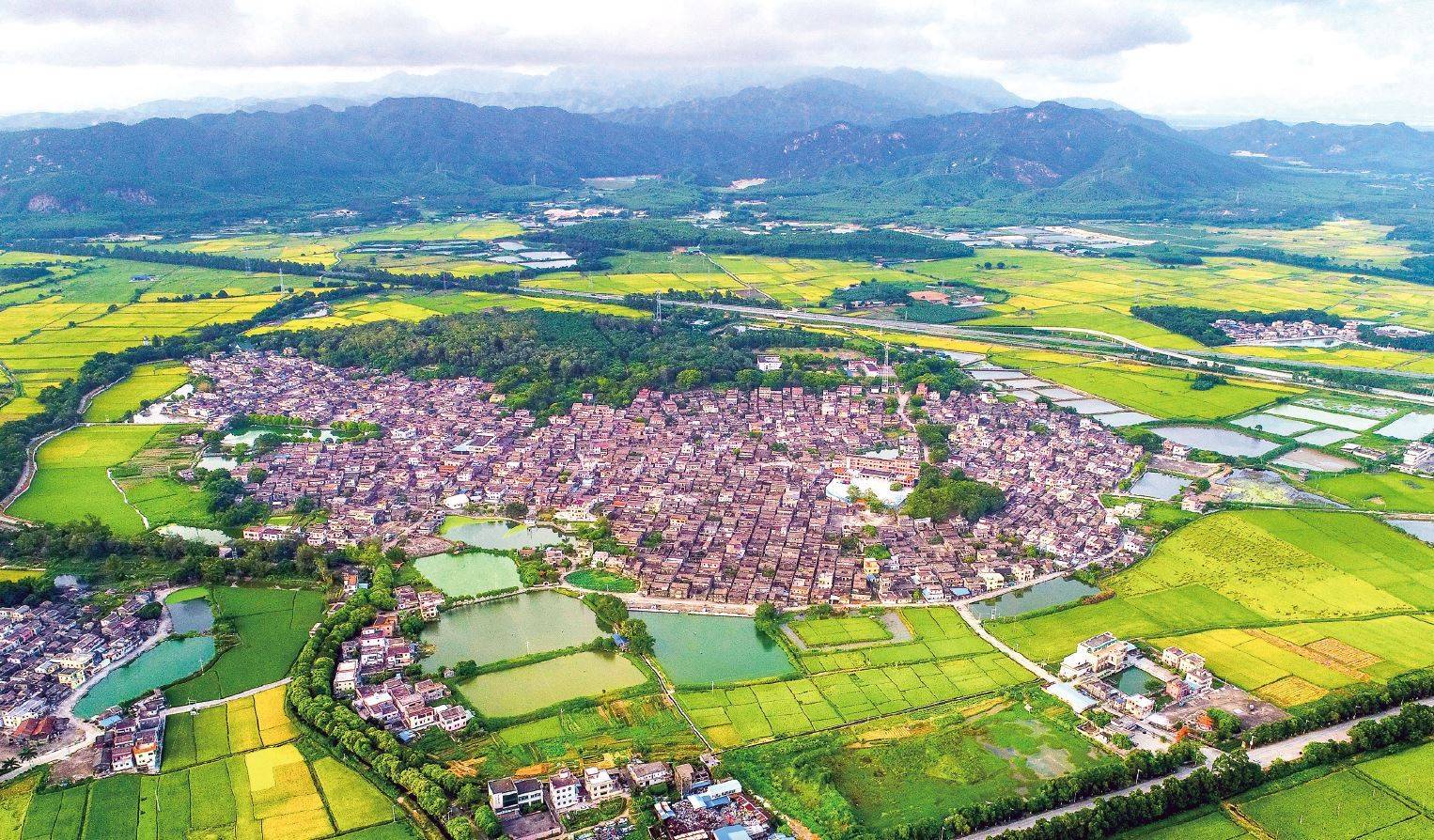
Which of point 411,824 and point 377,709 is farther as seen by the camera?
point 377,709

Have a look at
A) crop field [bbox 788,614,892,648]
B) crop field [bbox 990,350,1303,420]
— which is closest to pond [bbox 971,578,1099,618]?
crop field [bbox 788,614,892,648]

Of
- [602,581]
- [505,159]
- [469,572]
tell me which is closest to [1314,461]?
[602,581]

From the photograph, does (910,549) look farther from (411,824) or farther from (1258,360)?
(1258,360)

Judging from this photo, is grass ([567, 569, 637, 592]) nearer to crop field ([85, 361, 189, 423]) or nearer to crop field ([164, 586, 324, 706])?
crop field ([164, 586, 324, 706])

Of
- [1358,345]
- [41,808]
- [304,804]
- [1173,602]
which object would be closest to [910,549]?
[1173,602]

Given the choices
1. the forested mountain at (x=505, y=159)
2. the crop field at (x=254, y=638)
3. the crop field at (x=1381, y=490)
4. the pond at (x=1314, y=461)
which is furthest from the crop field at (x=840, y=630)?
the forested mountain at (x=505, y=159)
